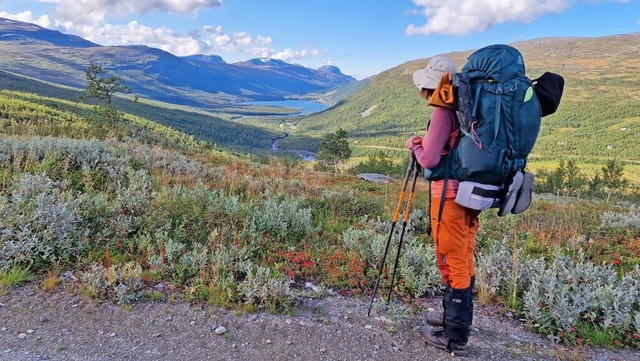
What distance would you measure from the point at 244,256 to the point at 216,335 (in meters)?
1.63

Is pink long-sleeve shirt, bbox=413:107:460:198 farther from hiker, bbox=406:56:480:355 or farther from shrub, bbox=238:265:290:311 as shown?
shrub, bbox=238:265:290:311

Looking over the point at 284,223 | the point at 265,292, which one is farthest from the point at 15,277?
the point at 284,223

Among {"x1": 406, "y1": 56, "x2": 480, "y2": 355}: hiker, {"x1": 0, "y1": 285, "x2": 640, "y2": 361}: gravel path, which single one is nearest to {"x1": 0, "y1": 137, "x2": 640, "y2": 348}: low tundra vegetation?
{"x1": 0, "y1": 285, "x2": 640, "y2": 361}: gravel path

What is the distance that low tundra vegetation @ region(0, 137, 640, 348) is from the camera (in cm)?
449

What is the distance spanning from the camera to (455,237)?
3654 millimetres

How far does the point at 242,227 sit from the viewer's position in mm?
6734

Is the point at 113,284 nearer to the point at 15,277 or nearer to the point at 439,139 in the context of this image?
the point at 15,277

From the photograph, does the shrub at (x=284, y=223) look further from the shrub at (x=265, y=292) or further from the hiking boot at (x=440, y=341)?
the hiking boot at (x=440, y=341)

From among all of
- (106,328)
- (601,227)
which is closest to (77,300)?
(106,328)

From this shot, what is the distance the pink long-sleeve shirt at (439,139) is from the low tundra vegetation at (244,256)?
2.02 metres

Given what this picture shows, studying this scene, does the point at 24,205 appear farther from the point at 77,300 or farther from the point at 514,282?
the point at 514,282

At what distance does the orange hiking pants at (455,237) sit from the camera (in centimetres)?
362

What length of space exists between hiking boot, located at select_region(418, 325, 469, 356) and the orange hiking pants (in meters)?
0.59

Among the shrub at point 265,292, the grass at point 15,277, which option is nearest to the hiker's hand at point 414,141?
the shrub at point 265,292
